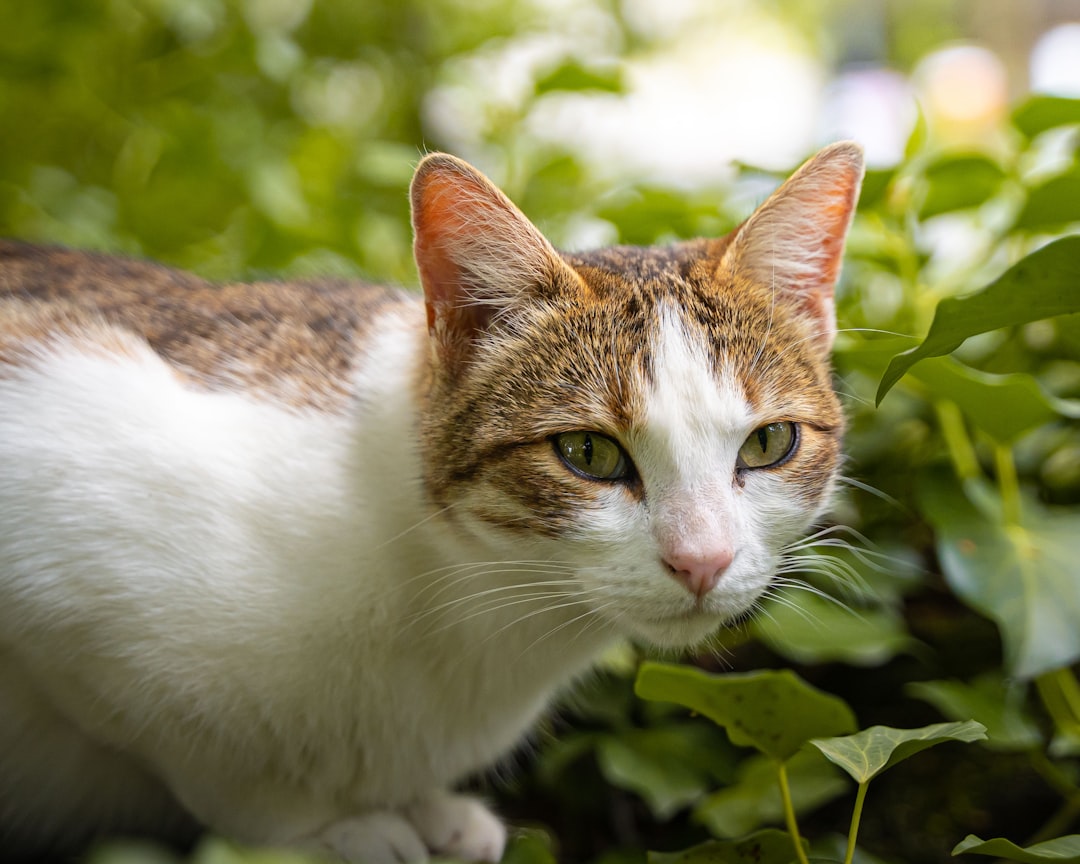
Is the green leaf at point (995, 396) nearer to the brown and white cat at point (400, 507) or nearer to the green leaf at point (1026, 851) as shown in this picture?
the brown and white cat at point (400, 507)

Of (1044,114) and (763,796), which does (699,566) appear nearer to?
(763,796)

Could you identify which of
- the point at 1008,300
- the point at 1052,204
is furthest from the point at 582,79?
the point at 1008,300

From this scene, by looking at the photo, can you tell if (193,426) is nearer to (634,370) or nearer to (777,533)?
(634,370)

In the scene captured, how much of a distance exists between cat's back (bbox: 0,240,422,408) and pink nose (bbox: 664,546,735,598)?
64cm

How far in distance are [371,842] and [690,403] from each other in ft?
2.76

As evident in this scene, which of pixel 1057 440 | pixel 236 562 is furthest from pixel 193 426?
pixel 1057 440

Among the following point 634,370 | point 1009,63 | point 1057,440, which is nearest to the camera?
point 634,370

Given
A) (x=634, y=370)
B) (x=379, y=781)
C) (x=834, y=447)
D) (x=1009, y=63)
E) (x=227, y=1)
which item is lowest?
(x=379, y=781)

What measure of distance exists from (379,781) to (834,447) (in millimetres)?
891

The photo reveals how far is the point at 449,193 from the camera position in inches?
50.2

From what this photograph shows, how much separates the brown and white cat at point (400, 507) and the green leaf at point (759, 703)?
0.29 feet

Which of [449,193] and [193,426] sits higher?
[449,193]

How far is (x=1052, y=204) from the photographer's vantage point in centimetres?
149

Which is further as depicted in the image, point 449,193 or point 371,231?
point 371,231
